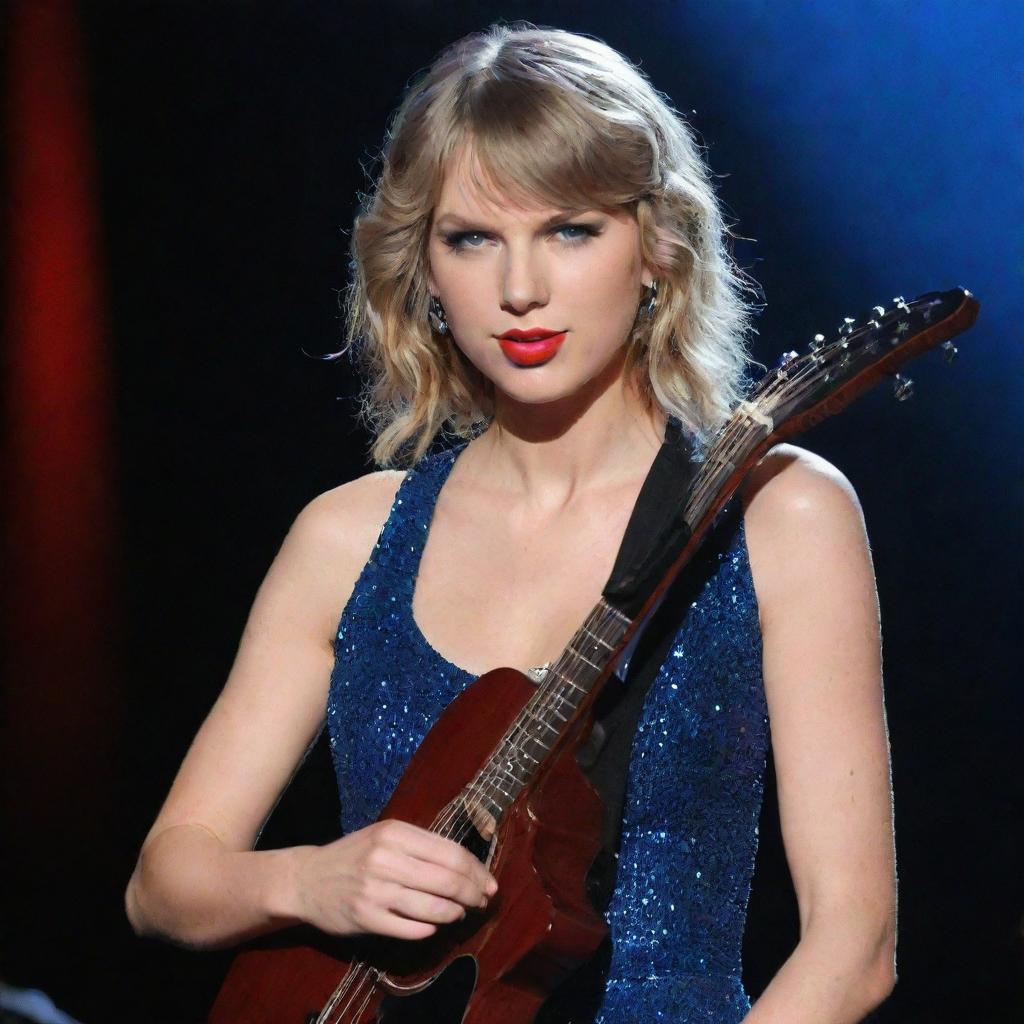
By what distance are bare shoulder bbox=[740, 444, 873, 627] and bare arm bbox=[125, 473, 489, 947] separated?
0.61 metres

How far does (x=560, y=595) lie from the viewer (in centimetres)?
227

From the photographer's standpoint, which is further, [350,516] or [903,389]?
[350,516]

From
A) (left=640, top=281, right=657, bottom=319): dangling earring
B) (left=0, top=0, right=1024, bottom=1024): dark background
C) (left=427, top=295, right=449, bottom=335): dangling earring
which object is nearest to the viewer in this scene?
(left=640, top=281, right=657, bottom=319): dangling earring

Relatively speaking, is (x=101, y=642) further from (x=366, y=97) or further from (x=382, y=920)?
(x=382, y=920)

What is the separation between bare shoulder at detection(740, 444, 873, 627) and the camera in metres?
2.08

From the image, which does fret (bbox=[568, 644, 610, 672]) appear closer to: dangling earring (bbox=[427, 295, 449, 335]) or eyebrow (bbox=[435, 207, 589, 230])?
eyebrow (bbox=[435, 207, 589, 230])

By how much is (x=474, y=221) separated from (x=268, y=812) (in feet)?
3.01

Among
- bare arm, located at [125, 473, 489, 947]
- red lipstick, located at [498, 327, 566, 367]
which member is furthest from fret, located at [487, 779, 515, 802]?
red lipstick, located at [498, 327, 566, 367]

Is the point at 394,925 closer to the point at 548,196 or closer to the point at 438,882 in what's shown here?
the point at 438,882

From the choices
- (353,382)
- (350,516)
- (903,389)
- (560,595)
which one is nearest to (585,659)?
(560,595)

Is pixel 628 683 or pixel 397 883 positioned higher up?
pixel 628 683

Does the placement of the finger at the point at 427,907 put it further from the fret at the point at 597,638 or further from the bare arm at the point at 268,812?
the fret at the point at 597,638

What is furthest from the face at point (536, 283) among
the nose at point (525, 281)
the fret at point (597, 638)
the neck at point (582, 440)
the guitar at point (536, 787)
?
the fret at point (597, 638)

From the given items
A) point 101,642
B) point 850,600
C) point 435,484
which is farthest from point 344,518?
point 101,642
